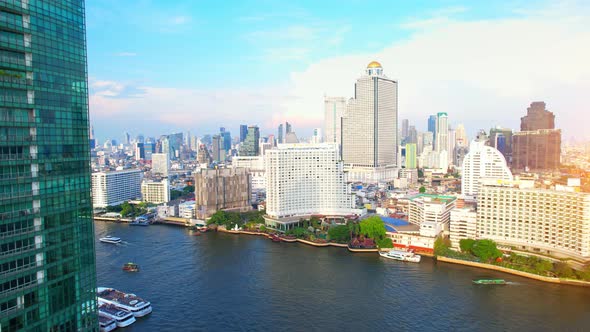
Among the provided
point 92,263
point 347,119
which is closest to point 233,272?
point 92,263

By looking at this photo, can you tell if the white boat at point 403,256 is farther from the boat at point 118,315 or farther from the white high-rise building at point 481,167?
the white high-rise building at point 481,167

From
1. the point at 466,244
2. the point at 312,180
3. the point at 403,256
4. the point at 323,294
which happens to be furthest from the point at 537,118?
the point at 323,294

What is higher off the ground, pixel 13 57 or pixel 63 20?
pixel 63 20

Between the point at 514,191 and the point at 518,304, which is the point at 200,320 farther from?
the point at 514,191

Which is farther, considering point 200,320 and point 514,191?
point 514,191

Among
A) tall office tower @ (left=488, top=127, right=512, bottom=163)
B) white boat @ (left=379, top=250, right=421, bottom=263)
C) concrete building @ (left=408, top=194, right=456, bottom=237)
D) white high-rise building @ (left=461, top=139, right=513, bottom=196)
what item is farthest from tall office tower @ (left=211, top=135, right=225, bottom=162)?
white boat @ (left=379, top=250, right=421, bottom=263)

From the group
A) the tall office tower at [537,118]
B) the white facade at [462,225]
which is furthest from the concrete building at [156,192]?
the tall office tower at [537,118]

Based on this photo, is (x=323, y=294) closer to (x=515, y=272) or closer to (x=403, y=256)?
(x=403, y=256)
